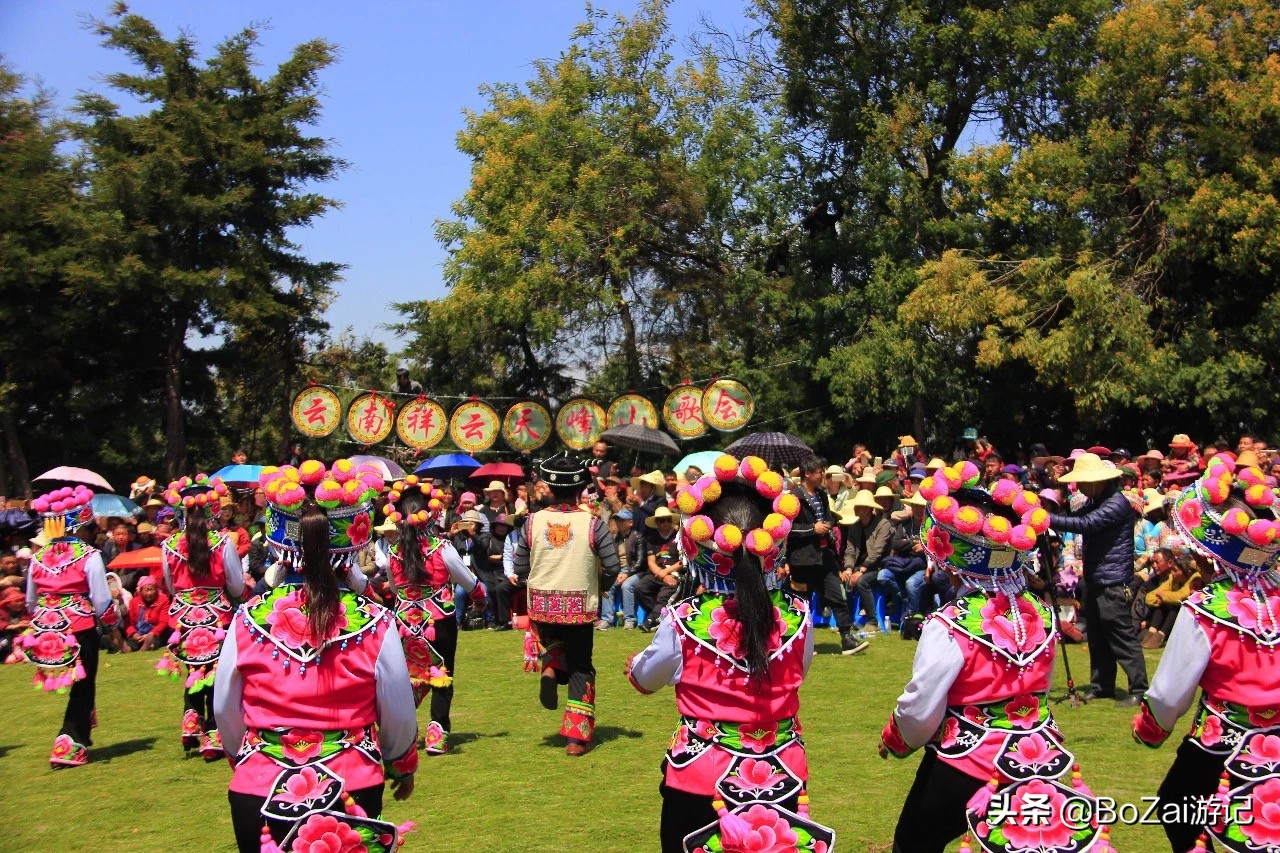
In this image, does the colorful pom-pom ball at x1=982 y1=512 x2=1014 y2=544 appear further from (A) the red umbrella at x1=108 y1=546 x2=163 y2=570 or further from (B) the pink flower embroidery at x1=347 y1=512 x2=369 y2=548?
(A) the red umbrella at x1=108 y1=546 x2=163 y2=570

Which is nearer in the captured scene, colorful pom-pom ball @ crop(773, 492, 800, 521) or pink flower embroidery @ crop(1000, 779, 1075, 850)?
pink flower embroidery @ crop(1000, 779, 1075, 850)

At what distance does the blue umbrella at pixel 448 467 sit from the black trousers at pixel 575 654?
11.6 meters

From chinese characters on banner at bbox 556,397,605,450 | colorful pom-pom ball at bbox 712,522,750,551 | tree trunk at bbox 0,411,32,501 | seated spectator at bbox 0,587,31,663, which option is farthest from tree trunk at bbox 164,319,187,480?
colorful pom-pom ball at bbox 712,522,750,551

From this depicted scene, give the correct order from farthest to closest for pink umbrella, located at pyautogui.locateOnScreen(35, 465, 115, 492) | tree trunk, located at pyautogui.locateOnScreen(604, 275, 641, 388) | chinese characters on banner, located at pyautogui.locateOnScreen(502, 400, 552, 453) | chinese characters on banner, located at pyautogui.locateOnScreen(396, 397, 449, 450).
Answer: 1. tree trunk, located at pyautogui.locateOnScreen(604, 275, 641, 388)
2. chinese characters on banner, located at pyautogui.locateOnScreen(502, 400, 552, 453)
3. chinese characters on banner, located at pyautogui.locateOnScreen(396, 397, 449, 450)
4. pink umbrella, located at pyautogui.locateOnScreen(35, 465, 115, 492)

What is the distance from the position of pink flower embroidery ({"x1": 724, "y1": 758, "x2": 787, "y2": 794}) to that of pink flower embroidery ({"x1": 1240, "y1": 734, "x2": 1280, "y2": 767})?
1703 mm

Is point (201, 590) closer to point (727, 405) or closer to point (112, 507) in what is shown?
point (112, 507)

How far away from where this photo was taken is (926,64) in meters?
19.6

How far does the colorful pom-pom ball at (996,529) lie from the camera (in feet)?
14.3

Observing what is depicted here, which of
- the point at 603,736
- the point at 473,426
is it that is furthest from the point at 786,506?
the point at 473,426

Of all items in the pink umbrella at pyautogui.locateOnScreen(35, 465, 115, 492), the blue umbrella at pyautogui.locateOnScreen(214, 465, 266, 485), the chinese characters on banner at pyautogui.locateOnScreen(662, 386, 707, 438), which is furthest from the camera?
the chinese characters on banner at pyautogui.locateOnScreen(662, 386, 707, 438)

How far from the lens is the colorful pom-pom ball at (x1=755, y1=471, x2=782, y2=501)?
4387 mm

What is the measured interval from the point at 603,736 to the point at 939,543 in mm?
4782

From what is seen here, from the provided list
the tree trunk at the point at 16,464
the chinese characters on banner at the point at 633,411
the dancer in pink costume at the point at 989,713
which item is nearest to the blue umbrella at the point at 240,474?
the chinese characters on banner at the point at 633,411

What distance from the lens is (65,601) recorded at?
8.62m
